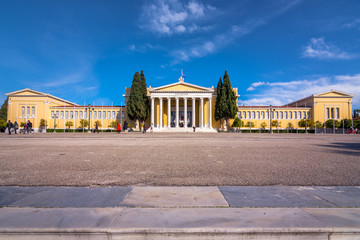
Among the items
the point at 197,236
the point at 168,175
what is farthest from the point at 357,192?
the point at 168,175

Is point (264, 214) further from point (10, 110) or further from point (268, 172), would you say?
point (10, 110)

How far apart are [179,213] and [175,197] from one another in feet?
2.19

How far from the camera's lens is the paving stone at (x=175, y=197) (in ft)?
9.04

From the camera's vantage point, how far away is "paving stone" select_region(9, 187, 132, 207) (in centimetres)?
276

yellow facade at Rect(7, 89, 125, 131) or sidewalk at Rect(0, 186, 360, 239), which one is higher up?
yellow facade at Rect(7, 89, 125, 131)

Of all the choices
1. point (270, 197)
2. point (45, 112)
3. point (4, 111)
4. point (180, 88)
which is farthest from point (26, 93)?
point (270, 197)

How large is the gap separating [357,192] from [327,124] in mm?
60888

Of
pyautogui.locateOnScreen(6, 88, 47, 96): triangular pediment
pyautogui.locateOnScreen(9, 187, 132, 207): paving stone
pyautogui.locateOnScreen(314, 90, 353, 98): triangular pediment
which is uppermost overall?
pyautogui.locateOnScreen(6, 88, 47, 96): triangular pediment

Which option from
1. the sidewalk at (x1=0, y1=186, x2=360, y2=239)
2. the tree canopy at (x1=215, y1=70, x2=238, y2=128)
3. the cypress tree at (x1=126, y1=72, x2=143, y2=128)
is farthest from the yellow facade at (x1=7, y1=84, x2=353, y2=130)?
the sidewalk at (x1=0, y1=186, x2=360, y2=239)

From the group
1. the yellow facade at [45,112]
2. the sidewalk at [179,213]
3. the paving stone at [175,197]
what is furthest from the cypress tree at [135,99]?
the paving stone at [175,197]

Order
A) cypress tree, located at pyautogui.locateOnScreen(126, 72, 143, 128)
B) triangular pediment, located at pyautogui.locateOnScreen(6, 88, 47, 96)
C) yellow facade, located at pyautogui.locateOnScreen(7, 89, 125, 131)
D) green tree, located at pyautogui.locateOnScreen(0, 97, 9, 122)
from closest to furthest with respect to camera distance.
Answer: cypress tree, located at pyautogui.locateOnScreen(126, 72, 143, 128)
triangular pediment, located at pyautogui.locateOnScreen(6, 88, 47, 96)
yellow facade, located at pyautogui.locateOnScreen(7, 89, 125, 131)
green tree, located at pyautogui.locateOnScreen(0, 97, 9, 122)

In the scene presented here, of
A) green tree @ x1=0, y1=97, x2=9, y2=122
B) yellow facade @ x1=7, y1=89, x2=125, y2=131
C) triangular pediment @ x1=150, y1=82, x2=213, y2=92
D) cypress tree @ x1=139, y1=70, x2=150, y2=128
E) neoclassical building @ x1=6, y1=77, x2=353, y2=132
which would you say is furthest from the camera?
green tree @ x1=0, y1=97, x2=9, y2=122

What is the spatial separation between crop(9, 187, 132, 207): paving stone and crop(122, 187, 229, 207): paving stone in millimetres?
211

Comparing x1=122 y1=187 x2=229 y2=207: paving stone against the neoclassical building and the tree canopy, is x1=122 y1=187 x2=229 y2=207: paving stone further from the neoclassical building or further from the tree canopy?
the neoclassical building
